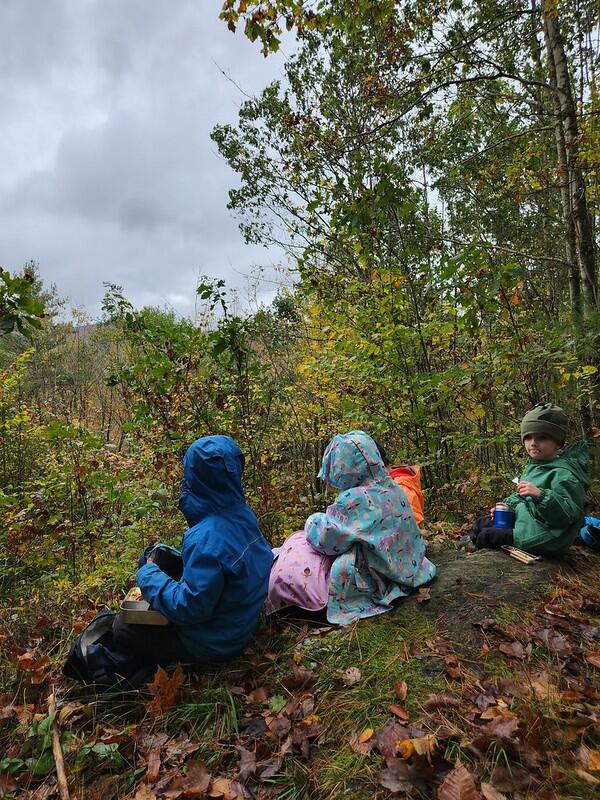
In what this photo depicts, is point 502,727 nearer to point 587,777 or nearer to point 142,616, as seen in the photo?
point 587,777

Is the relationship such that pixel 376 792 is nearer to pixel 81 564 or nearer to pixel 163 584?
pixel 163 584

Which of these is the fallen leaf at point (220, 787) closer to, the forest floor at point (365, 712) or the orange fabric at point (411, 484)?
the forest floor at point (365, 712)

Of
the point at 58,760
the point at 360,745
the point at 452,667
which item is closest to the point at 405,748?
the point at 360,745

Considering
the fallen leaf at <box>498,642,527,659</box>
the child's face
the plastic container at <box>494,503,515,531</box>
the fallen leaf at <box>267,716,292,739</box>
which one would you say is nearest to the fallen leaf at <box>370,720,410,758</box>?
the fallen leaf at <box>267,716,292,739</box>

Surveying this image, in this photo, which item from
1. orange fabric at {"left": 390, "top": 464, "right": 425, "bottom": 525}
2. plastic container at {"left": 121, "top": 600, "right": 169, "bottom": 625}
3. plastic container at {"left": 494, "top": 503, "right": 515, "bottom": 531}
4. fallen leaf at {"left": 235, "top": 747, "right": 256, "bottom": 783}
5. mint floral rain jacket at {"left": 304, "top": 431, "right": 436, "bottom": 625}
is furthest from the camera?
orange fabric at {"left": 390, "top": 464, "right": 425, "bottom": 525}

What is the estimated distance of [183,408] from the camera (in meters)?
5.09

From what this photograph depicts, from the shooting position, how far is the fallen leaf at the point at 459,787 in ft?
5.02

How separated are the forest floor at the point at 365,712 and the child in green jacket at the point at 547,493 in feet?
0.85

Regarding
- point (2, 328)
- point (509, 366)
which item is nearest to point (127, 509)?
point (2, 328)

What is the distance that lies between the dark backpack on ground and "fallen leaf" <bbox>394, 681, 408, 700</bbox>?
4.61 ft

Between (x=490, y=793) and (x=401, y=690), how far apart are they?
2.18ft

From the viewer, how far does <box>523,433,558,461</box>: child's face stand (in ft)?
Result: 11.1

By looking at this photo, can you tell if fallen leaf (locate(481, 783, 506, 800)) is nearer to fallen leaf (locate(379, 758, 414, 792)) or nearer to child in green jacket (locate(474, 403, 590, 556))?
fallen leaf (locate(379, 758, 414, 792))

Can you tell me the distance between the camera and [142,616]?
244 centimetres
